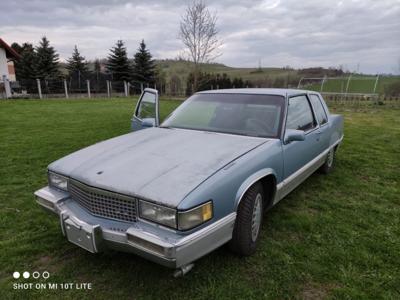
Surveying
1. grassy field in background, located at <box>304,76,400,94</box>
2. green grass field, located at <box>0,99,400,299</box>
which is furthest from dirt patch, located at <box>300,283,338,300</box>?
grassy field in background, located at <box>304,76,400,94</box>

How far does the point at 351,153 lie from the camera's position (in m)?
6.58

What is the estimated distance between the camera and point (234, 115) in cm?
350

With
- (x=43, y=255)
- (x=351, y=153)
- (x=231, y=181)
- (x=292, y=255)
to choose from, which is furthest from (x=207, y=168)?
(x=351, y=153)

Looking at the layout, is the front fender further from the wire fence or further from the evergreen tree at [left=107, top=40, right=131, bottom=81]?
the evergreen tree at [left=107, top=40, right=131, bottom=81]

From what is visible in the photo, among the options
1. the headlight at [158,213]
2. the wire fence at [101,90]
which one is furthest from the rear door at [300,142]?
the wire fence at [101,90]

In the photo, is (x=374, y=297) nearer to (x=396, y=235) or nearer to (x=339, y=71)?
(x=396, y=235)

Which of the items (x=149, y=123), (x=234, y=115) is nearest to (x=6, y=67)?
(x=149, y=123)

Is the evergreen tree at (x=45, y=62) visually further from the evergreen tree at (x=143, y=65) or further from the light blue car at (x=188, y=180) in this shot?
the light blue car at (x=188, y=180)

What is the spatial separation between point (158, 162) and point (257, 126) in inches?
51.6

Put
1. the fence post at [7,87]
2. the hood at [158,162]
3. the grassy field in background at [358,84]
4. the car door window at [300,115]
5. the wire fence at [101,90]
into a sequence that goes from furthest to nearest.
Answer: the fence post at [7,87] → the grassy field in background at [358,84] → the wire fence at [101,90] → the car door window at [300,115] → the hood at [158,162]

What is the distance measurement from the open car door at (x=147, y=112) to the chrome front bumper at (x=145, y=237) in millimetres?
1723

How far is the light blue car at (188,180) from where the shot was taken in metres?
2.05

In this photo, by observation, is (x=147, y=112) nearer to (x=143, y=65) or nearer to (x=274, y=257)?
(x=274, y=257)

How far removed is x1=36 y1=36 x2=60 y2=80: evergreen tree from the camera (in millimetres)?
34281
